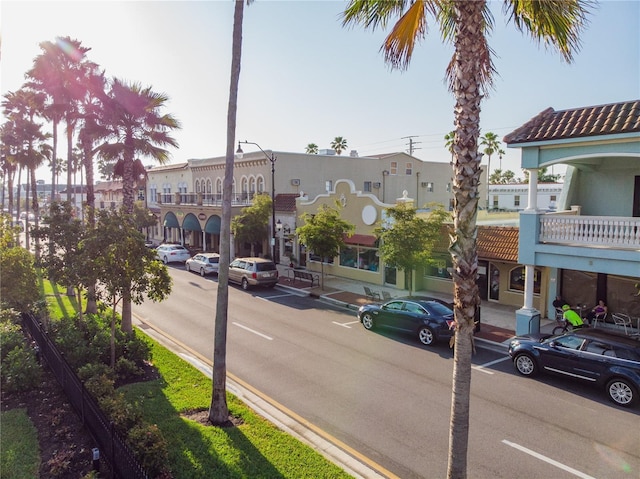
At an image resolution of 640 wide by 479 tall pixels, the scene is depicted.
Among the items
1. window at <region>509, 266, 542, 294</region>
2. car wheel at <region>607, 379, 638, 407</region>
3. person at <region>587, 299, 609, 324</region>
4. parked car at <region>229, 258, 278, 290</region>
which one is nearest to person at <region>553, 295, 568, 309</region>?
person at <region>587, 299, 609, 324</region>

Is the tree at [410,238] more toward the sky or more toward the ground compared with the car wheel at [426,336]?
more toward the sky

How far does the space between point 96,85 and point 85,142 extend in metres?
2.38

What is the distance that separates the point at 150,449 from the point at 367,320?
428 inches

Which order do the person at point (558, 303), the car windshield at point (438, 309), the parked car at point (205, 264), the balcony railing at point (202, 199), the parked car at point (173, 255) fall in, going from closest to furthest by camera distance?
the car windshield at point (438, 309)
the person at point (558, 303)
the parked car at point (205, 264)
the parked car at point (173, 255)
the balcony railing at point (202, 199)

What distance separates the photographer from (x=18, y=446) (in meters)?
7.70

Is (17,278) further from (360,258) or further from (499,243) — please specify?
(499,243)

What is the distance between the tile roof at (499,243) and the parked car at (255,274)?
1129 cm

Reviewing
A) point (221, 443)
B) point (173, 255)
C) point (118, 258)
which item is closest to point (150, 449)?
point (221, 443)

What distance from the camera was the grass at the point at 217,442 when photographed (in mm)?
7141

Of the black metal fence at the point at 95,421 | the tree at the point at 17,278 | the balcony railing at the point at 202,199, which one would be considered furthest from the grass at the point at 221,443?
the balcony railing at the point at 202,199

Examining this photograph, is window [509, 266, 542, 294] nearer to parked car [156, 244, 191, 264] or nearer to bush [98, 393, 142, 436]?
bush [98, 393, 142, 436]

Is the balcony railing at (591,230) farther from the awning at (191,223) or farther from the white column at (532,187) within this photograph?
the awning at (191,223)

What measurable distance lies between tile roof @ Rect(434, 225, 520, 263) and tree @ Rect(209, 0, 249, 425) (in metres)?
13.7

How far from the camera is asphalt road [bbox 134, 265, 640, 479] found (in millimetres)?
8000
